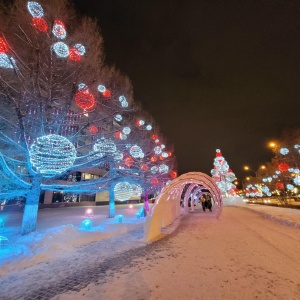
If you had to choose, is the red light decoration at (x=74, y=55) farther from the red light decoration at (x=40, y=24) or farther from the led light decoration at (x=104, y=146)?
the led light decoration at (x=104, y=146)

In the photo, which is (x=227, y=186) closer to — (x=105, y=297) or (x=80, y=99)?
(x=80, y=99)

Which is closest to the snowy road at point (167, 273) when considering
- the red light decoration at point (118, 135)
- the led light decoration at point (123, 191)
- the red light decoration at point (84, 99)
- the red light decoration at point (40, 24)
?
the led light decoration at point (123, 191)

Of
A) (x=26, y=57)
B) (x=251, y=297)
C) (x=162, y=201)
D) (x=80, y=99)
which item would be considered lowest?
(x=251, y=297)

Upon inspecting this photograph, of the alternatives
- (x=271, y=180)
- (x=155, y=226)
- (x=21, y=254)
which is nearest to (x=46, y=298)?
(x=21, y=254)

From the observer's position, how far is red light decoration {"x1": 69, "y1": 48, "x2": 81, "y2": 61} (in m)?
8.66

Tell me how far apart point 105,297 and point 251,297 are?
2638mm

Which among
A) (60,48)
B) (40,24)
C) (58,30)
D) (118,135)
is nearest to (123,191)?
(118,135)

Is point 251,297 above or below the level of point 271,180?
below

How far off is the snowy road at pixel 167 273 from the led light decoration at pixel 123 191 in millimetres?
5361

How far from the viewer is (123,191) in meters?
12.8

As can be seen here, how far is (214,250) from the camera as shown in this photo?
21.0ft

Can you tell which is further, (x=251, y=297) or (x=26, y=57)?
(x=26, y=57)

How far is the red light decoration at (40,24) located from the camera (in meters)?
7.83

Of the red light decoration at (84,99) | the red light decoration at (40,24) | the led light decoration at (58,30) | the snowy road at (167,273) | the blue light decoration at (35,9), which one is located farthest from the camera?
the red light decoration at (84,99)
